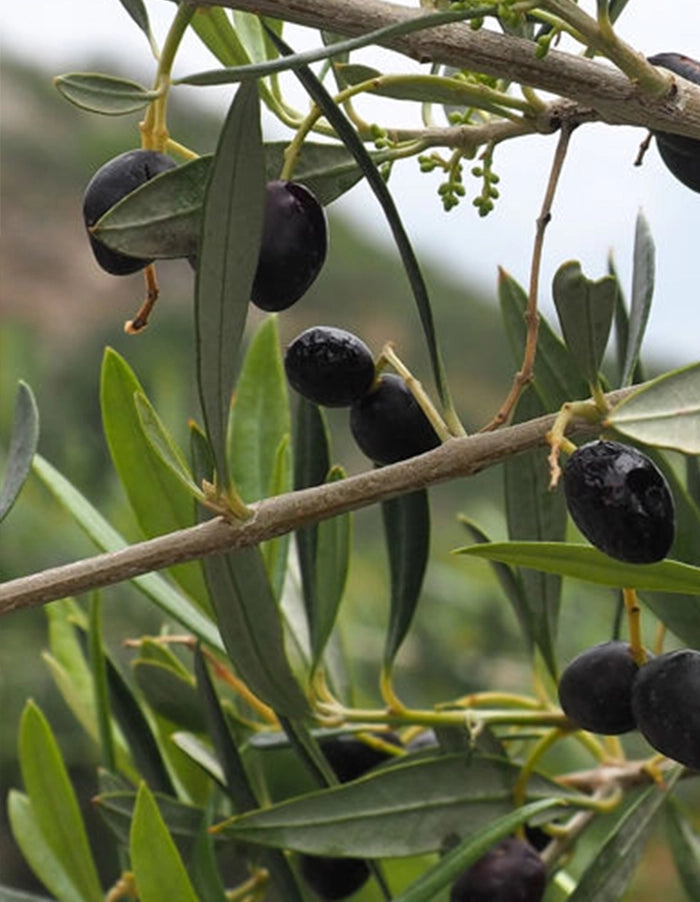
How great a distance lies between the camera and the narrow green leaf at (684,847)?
0.82 metres

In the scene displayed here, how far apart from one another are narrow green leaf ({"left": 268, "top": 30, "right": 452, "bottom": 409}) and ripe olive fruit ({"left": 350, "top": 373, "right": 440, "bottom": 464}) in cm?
3

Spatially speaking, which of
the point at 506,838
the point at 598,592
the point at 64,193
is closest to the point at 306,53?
the point at 506,838

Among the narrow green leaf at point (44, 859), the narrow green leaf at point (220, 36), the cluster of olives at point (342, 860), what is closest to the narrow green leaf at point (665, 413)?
the narrow green leaf at point (220, 36)

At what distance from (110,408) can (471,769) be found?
0.74 ft

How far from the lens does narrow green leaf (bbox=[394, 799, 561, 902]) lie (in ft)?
2.14

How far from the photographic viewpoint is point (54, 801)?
82 centimetres

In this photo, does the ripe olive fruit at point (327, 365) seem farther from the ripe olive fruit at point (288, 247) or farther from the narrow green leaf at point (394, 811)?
the narrow green leaf at point (394, 811)

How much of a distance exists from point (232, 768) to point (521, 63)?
37 centimetres

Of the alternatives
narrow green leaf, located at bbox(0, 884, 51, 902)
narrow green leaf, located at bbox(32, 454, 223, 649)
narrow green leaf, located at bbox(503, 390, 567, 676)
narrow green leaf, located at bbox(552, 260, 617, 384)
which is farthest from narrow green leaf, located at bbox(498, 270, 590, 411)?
narrow green leaf, located at bbox(0, 884, 51, 902)

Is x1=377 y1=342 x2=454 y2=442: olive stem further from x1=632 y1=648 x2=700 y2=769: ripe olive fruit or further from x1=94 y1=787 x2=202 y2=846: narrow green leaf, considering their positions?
x1=94 y1=787 x2=202 y2=846: narrow green leaf

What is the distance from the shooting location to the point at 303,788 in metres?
0.87

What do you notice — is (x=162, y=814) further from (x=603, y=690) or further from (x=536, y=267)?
(x=536, y=267)

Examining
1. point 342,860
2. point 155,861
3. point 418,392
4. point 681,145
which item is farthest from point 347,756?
point 681,145

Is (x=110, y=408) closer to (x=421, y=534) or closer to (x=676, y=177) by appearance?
(x=421, y=534)
